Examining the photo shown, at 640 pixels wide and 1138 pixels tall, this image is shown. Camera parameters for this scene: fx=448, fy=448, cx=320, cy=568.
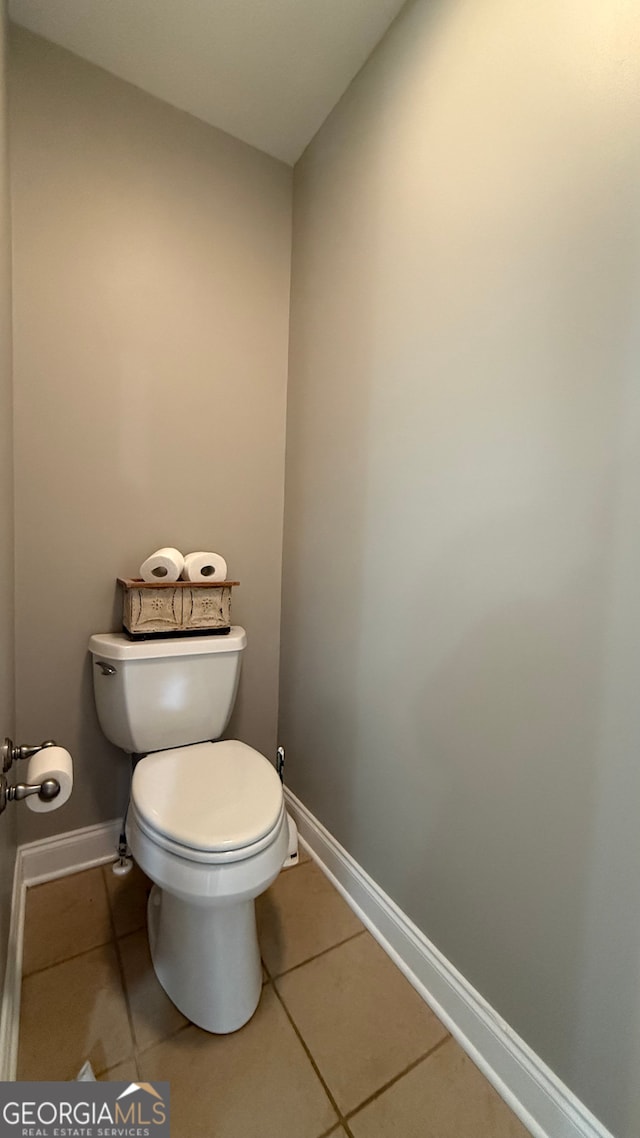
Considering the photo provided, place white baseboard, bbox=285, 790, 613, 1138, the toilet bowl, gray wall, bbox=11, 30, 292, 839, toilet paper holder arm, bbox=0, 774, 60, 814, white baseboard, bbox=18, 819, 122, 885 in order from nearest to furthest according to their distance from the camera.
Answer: toilet paper holder arm, bbox=0, 774, 60, 814
white baseboard, bbox=285, 790, 613, 1138
the toilet bowl
gray wall, bbox=11, 30, 292, 839
white baseboard, bbox=18, 819, 122, 885

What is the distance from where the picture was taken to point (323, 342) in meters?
1.40

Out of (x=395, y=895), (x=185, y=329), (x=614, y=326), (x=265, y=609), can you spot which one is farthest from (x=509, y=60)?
(x=395, y=895)

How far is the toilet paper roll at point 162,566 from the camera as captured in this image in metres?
1.32

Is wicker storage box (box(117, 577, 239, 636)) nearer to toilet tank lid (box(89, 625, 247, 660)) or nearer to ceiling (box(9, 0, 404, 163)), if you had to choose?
toilet tank lid (box(89, 625, 247, 660))

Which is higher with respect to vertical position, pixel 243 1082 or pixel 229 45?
pixel 229 45

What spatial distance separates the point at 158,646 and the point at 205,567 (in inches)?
11.0

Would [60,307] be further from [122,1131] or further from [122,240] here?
[122,1131]

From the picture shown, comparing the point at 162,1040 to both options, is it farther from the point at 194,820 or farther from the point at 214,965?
the point at 194,820

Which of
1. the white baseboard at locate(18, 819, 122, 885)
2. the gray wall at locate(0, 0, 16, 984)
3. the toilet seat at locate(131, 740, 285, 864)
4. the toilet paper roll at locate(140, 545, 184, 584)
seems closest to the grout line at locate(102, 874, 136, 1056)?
the white baseboard at locate(18, 819, 122, 885)

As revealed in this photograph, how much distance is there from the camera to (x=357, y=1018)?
3.29 feet

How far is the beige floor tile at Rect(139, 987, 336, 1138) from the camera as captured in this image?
811mm

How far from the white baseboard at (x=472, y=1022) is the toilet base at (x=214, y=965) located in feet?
1.12

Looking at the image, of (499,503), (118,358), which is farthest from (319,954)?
(118,358)

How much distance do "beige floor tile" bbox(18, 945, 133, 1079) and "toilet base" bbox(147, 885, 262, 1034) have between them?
13 centimetres
